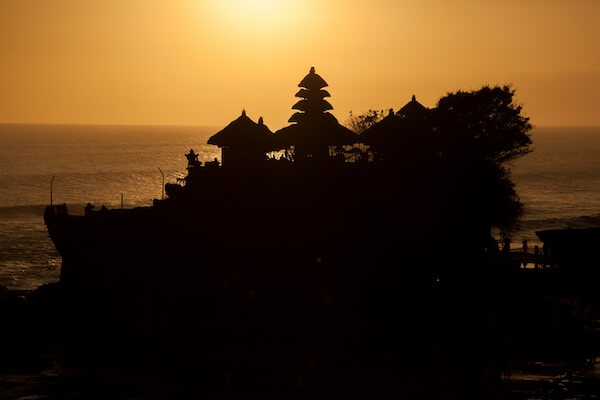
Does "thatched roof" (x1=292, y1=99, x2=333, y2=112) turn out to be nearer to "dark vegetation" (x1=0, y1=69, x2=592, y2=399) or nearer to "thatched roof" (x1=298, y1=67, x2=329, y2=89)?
"dark vegetation" (x1=0, y1=69, x2=592, y2=399)

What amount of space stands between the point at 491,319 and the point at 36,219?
88455 millimetres

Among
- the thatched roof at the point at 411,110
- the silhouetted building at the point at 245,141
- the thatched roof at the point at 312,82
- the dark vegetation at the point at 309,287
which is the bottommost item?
the dark vegetation at the point at 309,287

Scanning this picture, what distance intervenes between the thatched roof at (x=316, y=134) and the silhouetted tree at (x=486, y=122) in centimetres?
1259

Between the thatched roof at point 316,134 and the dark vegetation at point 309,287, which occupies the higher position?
the thatched roof at point 316,134

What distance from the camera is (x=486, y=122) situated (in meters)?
67.9

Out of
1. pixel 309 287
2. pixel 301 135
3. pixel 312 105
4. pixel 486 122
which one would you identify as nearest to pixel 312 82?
pixel 312 105

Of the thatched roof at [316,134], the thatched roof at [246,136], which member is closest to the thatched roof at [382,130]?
the thatched roof at [316,134]

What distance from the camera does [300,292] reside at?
47.2 metres

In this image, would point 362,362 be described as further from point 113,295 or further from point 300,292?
point 113,295

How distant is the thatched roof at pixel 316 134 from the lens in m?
52.2

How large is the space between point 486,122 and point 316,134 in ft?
63.4

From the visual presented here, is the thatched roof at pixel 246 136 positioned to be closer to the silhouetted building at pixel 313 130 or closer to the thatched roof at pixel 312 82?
the silhouetted building at pixel 313 130

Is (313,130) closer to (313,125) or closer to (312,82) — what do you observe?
(313,125)

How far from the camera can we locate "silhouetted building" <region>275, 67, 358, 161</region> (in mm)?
52219
